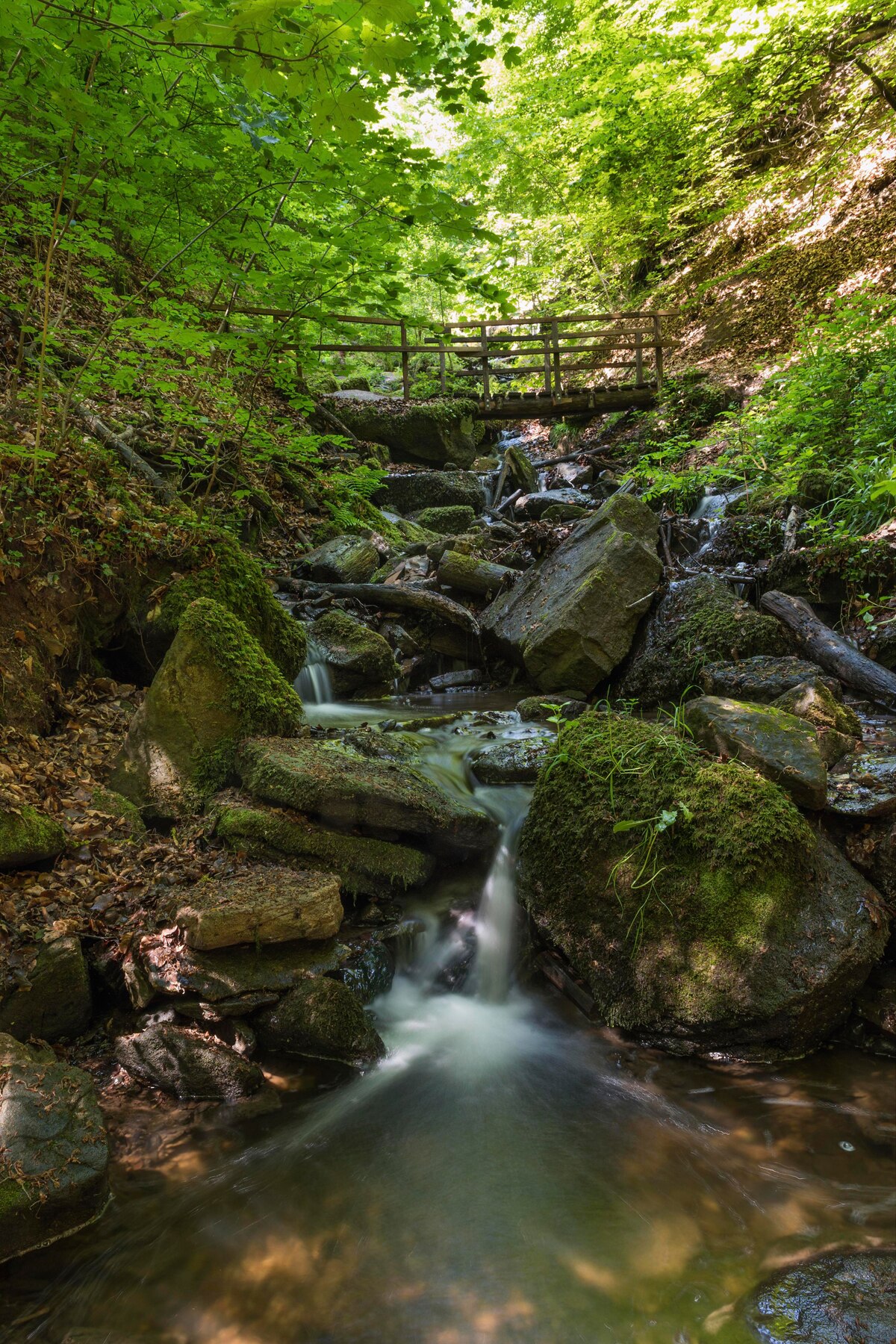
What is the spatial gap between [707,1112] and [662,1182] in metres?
0.42

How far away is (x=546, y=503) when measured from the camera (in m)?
11.5

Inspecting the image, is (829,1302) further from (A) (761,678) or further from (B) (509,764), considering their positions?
(A) (761,678)

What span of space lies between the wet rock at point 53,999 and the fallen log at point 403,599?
5.40 metres

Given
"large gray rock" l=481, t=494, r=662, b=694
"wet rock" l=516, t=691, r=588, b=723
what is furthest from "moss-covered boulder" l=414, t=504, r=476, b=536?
"wet rock" l=516, t=691, r=588, b=723

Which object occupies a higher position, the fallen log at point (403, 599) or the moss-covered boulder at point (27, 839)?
the fallen log at point (403, 599)

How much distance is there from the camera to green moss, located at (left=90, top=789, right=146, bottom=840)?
12.7 feet

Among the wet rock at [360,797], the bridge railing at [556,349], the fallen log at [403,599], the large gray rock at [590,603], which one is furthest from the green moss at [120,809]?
the bridge railing at [556,349]

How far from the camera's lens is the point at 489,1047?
137 inches

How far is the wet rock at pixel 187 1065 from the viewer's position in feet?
9.61

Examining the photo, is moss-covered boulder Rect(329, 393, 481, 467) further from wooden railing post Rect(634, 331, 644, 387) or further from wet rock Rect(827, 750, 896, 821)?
wet rock Rect(827, 750, 896, 821)

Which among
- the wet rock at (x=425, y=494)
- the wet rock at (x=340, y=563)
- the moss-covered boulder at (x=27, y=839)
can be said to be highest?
the wet rock at (x=425, y=494)

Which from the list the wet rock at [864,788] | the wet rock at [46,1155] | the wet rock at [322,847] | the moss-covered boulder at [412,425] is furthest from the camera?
the moss-covered boulder at [412,425]

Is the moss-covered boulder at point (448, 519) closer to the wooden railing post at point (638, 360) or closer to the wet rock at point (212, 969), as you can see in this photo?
the wooden railing post at point (638, 360)

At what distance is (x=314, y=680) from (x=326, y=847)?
3126 millimetres
